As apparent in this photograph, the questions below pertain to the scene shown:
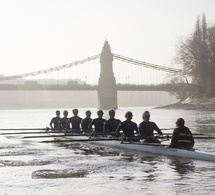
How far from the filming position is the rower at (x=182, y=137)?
12289 mm

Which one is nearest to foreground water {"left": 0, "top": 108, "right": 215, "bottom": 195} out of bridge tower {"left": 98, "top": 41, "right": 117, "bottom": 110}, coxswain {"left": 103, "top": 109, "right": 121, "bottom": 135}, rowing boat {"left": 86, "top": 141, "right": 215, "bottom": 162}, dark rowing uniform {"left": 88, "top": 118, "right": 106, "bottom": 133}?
rowing boat {"left": 86, "top": 141, "right": 215, "bottom": 162}

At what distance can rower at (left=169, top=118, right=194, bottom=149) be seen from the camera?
12.3 m

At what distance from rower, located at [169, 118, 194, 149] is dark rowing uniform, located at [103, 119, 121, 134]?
4104 mm

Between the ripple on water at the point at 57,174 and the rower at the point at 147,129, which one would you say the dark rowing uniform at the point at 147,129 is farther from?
the ripple on water at the point at 57,174

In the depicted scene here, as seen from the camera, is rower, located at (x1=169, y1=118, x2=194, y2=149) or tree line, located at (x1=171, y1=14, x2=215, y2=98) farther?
tree line, located at (x1=171, y1=14, x2=215, y2=98)

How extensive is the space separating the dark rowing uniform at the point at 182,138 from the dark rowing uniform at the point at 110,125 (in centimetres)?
410

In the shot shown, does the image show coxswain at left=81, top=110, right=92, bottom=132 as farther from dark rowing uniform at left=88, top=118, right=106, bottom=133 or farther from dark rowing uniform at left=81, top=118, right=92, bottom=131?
dark rowing uniform at left=88, top=118, right=106, bottom=133

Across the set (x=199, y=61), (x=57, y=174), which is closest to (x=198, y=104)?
(x=199, y=61)

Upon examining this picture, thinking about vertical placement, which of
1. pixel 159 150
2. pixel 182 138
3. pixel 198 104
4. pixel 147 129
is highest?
pixel 198 104

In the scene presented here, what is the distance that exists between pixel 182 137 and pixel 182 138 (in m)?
0.07

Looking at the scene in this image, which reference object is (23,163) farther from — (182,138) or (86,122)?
(86,122)

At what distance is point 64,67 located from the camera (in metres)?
122

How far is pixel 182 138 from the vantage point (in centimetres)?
1255

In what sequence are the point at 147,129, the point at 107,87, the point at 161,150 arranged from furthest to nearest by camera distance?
the point at 107,87, the point at 147,129, the point at 161,150
